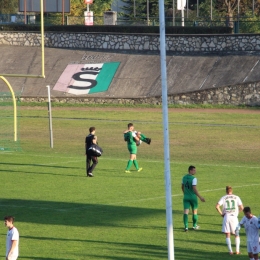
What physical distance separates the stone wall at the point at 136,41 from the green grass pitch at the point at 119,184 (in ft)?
20.9

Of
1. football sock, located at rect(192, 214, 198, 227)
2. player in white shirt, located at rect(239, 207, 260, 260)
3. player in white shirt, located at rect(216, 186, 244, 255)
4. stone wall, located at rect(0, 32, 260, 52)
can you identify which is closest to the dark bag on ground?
football sock, located at rect(192, 214, 198, 227)

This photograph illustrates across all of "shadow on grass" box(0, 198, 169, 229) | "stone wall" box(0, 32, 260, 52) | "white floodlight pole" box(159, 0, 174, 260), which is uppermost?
"stone wall" box(0, 32, 260, 52)

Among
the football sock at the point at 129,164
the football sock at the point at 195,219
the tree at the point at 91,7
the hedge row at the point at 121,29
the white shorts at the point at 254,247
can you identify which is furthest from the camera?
the tree at the point at 91,7

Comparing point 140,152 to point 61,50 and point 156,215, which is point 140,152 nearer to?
point 156,215

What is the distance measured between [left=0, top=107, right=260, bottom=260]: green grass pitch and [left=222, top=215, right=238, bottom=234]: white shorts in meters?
0.54

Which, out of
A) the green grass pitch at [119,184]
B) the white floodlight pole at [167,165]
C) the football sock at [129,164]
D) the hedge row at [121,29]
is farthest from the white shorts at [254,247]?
the hedge row at [121,29]

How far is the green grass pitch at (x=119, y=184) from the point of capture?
1980cm

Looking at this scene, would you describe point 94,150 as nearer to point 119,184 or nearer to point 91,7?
point 119,184

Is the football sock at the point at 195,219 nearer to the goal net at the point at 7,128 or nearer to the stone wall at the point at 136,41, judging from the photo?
the goal net at the point at 7,128

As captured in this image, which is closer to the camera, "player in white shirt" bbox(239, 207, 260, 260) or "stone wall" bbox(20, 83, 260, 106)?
"player in white shirt" bbox(239, 207, 260, 260)

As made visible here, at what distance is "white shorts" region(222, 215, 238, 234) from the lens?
60.6 ft

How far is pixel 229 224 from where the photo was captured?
18500 mm

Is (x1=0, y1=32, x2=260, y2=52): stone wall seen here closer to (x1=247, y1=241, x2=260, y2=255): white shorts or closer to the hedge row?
the hedge row

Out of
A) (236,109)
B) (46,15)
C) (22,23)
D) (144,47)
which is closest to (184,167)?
(236,109)
